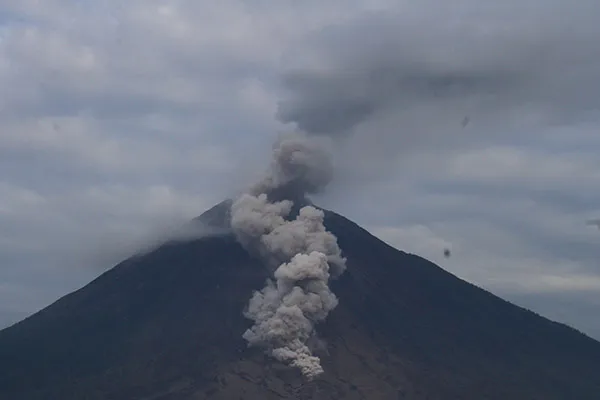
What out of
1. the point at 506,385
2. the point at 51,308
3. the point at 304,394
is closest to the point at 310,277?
the point at 304,394

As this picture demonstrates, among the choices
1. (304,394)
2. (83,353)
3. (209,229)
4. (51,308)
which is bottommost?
(304,394)

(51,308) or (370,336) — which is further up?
(51,308)

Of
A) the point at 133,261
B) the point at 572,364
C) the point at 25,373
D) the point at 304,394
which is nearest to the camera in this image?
the point at 304,394

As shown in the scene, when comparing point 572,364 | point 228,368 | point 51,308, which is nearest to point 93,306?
point 51,308

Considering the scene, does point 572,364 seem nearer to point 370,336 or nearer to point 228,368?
point 370,336

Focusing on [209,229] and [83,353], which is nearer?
[83,353]

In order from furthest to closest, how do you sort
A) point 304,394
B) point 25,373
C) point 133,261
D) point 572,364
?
point 133,261 < point 572,364 < point 25,373 < point 304,394
